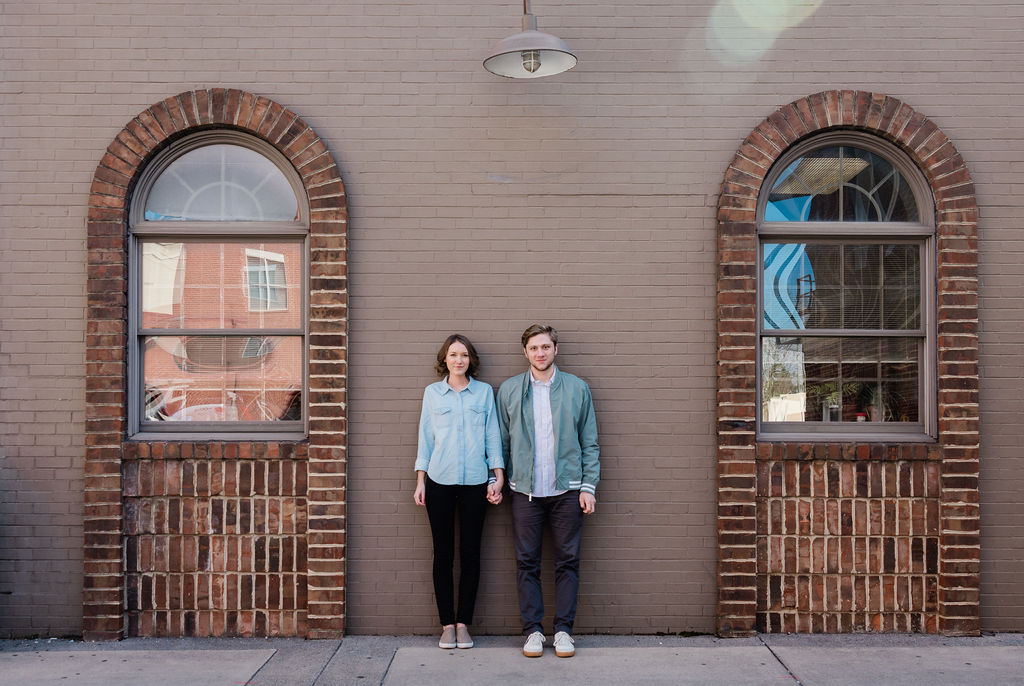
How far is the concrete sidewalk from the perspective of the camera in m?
4.49

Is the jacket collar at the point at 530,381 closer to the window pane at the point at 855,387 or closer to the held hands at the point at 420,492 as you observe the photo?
the held hands at the point at 420,492

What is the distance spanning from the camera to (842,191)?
542cm

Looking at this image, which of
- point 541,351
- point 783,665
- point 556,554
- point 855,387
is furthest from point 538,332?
point 783,665

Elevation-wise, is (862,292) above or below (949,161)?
below

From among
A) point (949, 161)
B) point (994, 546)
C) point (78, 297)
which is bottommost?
point (994, 546)

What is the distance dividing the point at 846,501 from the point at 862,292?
1368 mm

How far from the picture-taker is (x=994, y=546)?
5.27m

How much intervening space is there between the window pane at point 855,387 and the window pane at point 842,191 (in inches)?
33.1

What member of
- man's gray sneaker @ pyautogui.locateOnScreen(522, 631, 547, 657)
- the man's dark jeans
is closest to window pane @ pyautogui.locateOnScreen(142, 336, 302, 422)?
the man's dark jeans

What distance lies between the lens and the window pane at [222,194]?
17.7 feet

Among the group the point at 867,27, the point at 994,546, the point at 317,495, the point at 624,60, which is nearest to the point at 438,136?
the point at 624,60

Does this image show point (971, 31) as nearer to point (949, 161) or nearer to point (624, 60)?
point (949, 161)

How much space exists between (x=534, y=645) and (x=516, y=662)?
15 centimetres

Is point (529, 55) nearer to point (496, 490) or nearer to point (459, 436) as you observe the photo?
point (459, 436)
